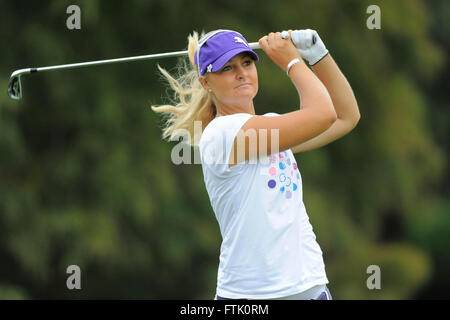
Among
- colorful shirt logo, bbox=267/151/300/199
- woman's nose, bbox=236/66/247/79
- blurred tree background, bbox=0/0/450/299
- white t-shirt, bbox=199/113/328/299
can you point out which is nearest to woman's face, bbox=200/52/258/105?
woman's nose, bbox=236/66/247/79

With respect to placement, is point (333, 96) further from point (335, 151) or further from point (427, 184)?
point (427, 184)

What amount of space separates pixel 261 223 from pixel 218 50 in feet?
2.22

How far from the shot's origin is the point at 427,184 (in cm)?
984

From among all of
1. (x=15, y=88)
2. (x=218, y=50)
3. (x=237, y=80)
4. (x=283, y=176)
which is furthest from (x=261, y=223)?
(x=15, y=88)

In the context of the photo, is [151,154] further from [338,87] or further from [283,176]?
[283,176]

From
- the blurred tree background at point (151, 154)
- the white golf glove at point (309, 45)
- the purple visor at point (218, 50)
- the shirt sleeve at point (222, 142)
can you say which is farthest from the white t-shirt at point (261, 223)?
the blurred tree background at point (151, 154)

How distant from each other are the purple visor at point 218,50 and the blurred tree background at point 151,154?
451 cm

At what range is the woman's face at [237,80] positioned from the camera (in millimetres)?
3107

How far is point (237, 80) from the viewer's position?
312cm

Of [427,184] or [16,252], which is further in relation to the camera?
[427,184]

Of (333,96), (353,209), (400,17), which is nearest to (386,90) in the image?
(400,17)

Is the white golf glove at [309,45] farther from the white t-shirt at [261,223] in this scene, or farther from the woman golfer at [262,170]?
the white t-shirt at [261,223]

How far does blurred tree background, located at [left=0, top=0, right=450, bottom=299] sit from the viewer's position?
7.91 m

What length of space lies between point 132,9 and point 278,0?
60.4 inches
